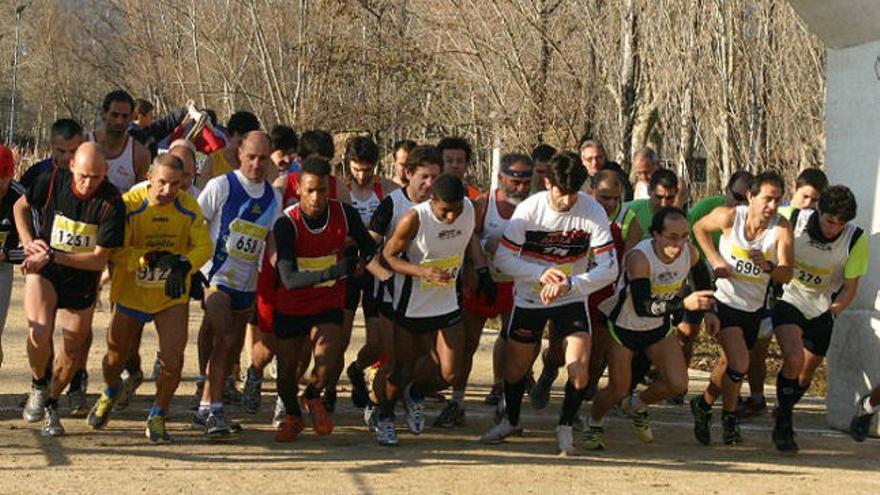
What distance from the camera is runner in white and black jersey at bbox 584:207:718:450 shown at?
9258mm

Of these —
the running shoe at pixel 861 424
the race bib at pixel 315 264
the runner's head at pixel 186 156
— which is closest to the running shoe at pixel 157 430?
the race bib at pixel 315 264

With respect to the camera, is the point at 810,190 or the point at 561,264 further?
the point at 810,190

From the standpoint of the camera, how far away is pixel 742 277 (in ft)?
32.0

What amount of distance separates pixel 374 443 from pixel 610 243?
195cm

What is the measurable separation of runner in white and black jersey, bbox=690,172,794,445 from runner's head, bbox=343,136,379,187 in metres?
2.40

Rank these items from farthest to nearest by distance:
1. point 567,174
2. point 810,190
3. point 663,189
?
point 810,190 → point 663,189 → point 567,174

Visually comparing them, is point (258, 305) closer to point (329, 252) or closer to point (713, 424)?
point (329, 252)

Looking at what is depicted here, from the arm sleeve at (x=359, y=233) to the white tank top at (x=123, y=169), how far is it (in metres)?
2.04

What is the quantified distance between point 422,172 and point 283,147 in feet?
5.13

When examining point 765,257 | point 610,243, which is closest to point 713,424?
point 765,257

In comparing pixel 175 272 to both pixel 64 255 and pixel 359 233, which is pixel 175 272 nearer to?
pixel 64 255

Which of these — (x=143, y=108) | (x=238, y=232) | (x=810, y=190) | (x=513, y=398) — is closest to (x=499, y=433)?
(x=513, y=398)

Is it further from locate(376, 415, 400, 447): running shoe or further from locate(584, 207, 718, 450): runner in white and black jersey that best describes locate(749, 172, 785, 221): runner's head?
locate(376, 415, 400, 447): running shoe

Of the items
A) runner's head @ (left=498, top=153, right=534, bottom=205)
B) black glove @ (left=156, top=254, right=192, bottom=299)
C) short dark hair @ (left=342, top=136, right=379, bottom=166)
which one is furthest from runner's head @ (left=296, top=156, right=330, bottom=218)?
runner's head @ (left=498, top=153, right=534, bottom=205)
